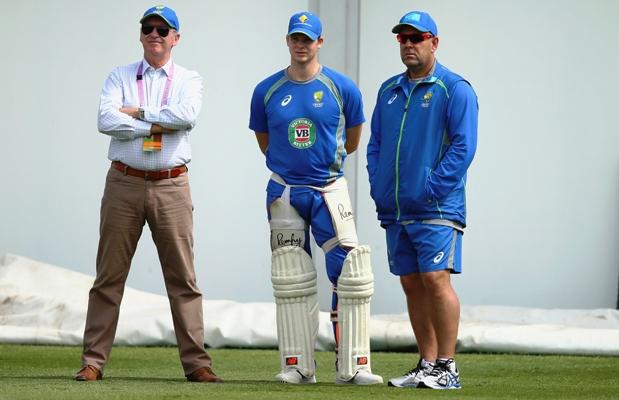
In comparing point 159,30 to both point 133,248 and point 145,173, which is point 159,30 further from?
point 133,248

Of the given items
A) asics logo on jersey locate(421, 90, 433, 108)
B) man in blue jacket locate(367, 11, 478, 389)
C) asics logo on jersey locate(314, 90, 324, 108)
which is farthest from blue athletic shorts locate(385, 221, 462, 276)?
asics logo on jersey locate(314, 90, 324, 108)

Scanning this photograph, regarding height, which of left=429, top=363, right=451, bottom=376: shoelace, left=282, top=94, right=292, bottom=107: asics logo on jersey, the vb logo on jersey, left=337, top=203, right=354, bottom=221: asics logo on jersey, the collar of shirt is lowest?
left=429, top=363, right=451, bottom=376: shoelace

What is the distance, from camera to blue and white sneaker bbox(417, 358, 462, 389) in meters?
6.15

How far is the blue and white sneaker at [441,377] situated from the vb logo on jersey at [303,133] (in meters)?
1.09

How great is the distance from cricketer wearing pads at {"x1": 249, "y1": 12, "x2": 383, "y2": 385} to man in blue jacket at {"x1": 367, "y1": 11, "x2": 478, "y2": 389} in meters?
0.20

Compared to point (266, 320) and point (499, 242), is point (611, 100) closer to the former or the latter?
point (499, 242)

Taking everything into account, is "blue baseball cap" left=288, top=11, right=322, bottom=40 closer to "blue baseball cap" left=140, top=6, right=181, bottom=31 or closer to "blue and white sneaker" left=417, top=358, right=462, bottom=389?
"blue baseball cap" left=140, top=6, right=181, bottom=31

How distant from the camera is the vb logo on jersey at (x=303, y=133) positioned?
629 centimetres

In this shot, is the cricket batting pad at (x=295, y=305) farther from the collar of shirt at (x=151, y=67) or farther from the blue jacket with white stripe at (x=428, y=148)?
the collar of shirt at (x=151, y=67)

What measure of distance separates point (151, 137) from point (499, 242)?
4.60m

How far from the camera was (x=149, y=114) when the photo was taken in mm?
6410

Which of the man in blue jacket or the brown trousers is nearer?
the man in blue jacket

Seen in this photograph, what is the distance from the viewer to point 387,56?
10.7m

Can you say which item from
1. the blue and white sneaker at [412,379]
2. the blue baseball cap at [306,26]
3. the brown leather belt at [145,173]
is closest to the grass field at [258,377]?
the blue and white sneaker at [412,379]
